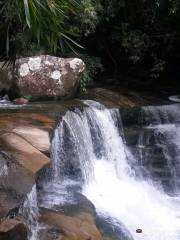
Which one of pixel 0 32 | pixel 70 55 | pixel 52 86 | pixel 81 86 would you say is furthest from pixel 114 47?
pixel 0 32

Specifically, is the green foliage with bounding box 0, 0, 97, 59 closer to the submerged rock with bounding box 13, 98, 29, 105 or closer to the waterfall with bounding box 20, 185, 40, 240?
the waterfall with bounding box 20, 185, 40, 240

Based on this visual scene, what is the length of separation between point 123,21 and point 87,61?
1524mm

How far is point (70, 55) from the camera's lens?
11875 mm

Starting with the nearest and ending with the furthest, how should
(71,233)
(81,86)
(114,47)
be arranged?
(71,233), (81,86), (114,47)

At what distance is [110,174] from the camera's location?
29.1 feet

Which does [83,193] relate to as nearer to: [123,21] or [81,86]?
[81,86]

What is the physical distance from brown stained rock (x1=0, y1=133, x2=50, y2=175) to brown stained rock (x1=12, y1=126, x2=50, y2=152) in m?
0.17

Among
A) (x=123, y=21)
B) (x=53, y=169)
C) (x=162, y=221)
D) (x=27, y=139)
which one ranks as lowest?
(x=162, y=221)

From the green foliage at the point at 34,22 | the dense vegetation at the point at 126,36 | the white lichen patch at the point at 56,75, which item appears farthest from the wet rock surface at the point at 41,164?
the green foliage at the point at 34,22

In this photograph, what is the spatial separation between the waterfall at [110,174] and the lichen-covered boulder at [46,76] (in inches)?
24.8

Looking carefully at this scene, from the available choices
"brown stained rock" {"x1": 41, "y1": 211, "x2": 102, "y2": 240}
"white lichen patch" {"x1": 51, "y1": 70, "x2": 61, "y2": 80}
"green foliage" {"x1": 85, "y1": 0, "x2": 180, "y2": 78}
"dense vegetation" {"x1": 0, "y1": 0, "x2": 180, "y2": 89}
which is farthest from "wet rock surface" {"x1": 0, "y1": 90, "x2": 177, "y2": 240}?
"green foliage" {"x1": 85, "y1": 0, "x2": 180, "y2": 78}

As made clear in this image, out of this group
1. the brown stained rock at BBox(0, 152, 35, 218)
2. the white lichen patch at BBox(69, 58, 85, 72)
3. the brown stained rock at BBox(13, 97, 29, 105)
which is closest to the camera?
the brown stained rock at BBox(0, 152, 35, 218)

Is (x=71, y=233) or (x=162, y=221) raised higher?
(x=71, y=233)

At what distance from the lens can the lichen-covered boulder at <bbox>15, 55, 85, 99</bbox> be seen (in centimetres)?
995
